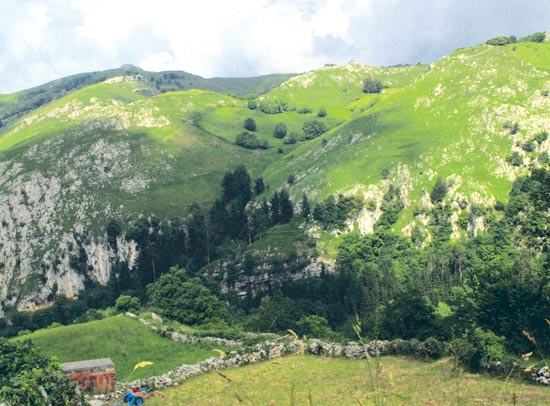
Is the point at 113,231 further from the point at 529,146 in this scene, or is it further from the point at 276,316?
the point at 529,146

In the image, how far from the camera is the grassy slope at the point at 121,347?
6213 centimetres

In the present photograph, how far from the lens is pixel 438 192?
158500 mm

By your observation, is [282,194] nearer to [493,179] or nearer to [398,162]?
[398,162]

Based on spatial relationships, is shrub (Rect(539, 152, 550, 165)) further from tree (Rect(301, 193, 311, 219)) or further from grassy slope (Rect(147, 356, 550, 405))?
grassy slope (Rect(147, 356, 550, 405))

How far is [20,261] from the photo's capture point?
185875 mm

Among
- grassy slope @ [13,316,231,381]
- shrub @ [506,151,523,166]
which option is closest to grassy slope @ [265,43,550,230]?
shrub @ [506,151,523,166]

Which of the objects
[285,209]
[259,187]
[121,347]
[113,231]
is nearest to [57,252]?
[113,231]

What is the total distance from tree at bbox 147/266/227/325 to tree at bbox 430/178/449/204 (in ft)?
257

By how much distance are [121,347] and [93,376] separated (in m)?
14.5

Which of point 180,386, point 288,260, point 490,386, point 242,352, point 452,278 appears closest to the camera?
point 490,386

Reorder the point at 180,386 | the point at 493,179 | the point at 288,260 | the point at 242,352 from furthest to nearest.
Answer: the point at 493,179
the point at 288,260
the point at 242,352
the point at 180,386

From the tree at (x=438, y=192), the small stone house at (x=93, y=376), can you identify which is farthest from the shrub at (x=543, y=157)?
the small stone house at (x=93, y=376)

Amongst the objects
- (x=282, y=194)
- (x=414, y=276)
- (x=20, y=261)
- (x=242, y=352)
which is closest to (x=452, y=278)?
(x=414, y=276)

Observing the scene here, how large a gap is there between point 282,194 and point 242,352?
124966 mm
